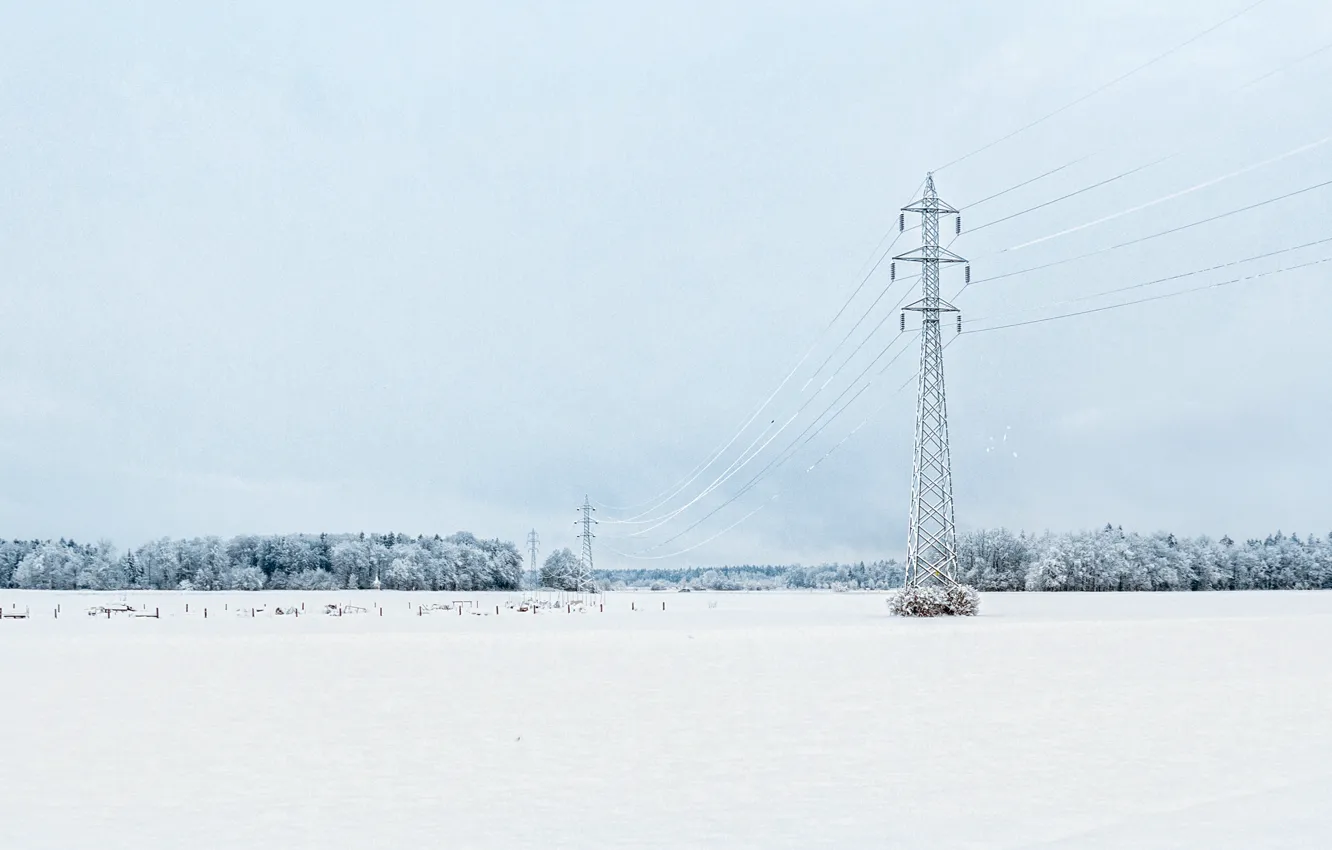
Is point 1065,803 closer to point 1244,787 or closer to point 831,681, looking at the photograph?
point 1244,787

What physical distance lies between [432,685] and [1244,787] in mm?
13582

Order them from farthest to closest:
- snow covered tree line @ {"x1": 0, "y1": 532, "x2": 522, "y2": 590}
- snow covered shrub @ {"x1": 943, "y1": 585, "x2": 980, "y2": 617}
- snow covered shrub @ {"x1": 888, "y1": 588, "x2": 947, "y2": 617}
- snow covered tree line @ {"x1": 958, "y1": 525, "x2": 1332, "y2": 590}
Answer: snow covered tree line @ {"x1": 0, "y1": 532, "x2": 522, "y2": 590} < snow covered tree line @ {"x1": 958, "y1": 525, "x2": 1332, "y2": 590} < snow covered shrub @ {"x1": 943, "y1": 585, "x2": 980, "y2": 617} < snow covered shrub @ {"x1": 888, "y1": 588, "x2": 947, "y2": 617}

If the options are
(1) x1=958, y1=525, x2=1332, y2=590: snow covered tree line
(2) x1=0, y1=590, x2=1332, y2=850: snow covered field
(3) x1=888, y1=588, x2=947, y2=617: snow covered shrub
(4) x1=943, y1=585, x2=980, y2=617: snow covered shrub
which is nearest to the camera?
(2) x1=0, y1=590, x2=1332, y2=850: snow covered field

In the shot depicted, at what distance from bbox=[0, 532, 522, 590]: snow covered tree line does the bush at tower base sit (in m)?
96.0

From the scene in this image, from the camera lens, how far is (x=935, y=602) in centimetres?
4488

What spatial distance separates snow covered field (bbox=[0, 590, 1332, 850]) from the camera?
907 cm

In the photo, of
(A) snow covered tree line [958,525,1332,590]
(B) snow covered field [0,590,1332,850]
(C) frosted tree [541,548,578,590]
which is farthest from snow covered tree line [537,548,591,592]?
(B) snow covered field [0,590,1332,850]

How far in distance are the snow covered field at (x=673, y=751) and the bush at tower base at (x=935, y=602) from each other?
60.8 feet

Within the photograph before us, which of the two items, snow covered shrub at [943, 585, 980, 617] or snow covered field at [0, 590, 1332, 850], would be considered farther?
snow covered shrub at [943, 585, 980, 617]

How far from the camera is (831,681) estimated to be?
20.0 meters

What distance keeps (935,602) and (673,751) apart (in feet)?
111

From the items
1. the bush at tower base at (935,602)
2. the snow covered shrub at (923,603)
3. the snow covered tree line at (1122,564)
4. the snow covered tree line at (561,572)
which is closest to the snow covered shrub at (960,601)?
the bush at tower base at (935,602)

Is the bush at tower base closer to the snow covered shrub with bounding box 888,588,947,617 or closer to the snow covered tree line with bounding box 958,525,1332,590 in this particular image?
the snow covered shrub with bounding box 888,588,947,617

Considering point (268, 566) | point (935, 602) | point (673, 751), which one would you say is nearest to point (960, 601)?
point (935, 602)
